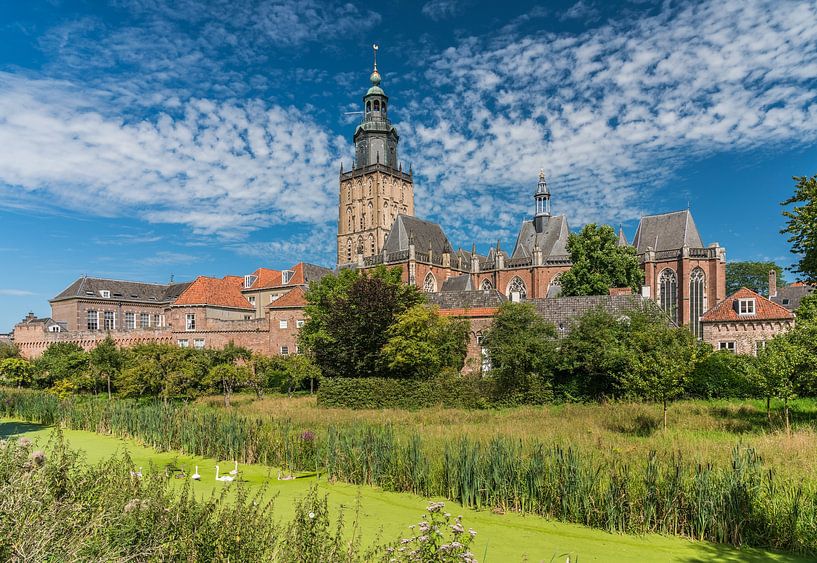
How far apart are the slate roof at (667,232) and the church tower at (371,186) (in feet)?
104

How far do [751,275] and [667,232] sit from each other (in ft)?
111

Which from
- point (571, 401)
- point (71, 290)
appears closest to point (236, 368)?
point (571, 401)

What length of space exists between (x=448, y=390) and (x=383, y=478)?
12.2 metres

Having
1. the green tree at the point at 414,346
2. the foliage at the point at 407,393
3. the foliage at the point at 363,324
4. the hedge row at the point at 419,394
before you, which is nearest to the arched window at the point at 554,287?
the foliage at the point at 363,324

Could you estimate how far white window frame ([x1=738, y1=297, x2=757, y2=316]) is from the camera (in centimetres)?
3319

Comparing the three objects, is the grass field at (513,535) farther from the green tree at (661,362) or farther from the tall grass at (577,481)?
the green tree at (661,362)

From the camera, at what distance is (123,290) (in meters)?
54.7

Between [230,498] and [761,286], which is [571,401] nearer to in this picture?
[230,498]

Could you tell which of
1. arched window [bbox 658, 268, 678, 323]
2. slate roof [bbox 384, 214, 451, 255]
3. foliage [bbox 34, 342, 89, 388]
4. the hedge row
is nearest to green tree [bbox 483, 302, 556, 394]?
the hedge row

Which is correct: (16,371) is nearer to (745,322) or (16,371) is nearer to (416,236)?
(416,236)

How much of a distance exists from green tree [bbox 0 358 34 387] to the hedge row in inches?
905

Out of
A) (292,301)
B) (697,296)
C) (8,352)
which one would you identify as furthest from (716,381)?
(8,352)

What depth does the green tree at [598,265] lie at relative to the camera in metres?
39.1

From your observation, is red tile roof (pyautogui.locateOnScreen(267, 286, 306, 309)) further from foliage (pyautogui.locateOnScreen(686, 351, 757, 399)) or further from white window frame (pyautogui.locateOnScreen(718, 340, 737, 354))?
white window frame (pyautogui.locateOnScreen(718, 340, 737, 354))
